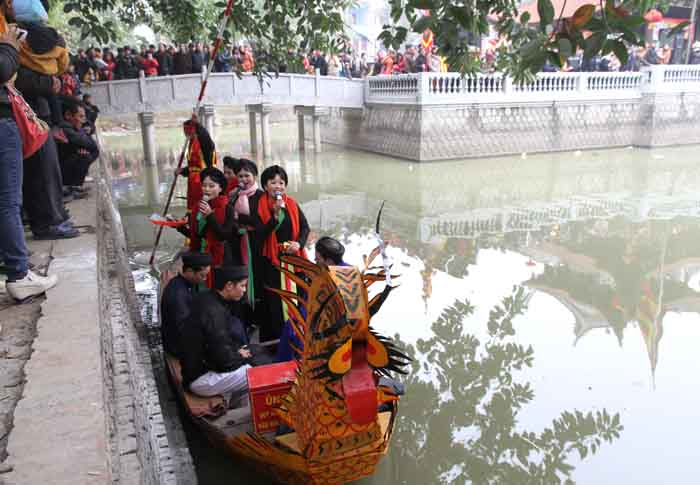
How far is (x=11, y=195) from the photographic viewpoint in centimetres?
285

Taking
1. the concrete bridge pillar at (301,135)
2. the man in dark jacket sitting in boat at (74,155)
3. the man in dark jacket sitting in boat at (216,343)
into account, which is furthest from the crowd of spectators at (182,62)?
the man in dark jacket sitting in boat at (216,343)

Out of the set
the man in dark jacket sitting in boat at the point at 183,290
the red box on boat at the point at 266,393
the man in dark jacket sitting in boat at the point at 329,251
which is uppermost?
the man in dark jacket sitting in boat at the point at 329,251

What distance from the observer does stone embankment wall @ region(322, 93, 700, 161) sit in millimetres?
14648

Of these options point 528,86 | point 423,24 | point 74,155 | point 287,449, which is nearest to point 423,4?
point 423,24

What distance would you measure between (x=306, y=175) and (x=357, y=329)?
1177 cm

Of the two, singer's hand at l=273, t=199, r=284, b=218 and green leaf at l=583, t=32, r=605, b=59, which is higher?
green leaf at l=583, t=32, r=605, b=59

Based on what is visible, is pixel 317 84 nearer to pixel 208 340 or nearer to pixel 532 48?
pixel 208 340

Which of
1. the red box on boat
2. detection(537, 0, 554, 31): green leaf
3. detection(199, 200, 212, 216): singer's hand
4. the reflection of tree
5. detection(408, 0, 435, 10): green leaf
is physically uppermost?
detection(408, 0, 435, 10): green leaf

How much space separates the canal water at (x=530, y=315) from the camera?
3930mm

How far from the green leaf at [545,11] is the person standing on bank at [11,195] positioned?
7.54ft

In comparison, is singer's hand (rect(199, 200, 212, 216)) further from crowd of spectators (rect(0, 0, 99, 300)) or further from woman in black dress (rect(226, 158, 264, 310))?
crowd of spectators (rect(0, 0, 99, 300))

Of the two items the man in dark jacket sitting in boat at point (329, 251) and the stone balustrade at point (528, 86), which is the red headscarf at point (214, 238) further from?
the stone balustrade at point (528, 86)

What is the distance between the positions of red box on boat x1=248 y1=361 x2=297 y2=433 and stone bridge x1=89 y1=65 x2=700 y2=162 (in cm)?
1075

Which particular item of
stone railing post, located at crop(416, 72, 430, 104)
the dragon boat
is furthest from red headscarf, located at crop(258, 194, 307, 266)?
stone railing post, located at crop(416, 72, 430, 104)
